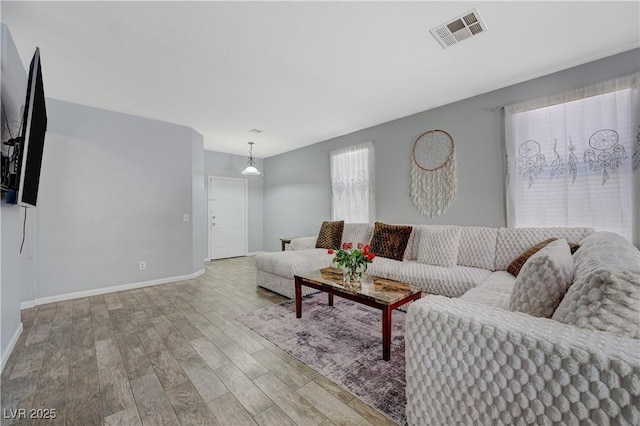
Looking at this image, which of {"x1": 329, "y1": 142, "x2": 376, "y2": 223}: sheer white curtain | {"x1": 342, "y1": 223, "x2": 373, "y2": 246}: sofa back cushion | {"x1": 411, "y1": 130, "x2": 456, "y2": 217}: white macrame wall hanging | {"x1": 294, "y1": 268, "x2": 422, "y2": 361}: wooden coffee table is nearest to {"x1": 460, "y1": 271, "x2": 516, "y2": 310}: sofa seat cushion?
{"x1": 294, "y1": 268, "x2": 422, "y2": 361}: wooden coffee table

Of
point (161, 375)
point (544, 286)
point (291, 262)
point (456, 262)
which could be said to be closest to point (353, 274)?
point (291, 262)

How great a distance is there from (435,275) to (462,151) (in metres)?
1.67

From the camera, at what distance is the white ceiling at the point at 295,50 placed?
185 centimetres

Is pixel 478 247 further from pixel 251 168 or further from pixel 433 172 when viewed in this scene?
pixel 251 168

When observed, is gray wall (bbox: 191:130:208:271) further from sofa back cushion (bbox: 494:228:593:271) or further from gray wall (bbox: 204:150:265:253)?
sofa back cushion (bbox: 494:228:593:271)

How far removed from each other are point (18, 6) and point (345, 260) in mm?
2979

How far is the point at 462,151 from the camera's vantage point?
10.9ft

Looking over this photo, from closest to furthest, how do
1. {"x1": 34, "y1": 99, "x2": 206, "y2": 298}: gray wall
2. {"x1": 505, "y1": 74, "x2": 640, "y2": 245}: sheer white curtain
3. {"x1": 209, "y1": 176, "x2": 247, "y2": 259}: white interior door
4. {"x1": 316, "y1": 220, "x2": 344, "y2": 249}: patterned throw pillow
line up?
{"x1": 505, "y1": 74, "x2": 640, "y2": 245}: sheer white curtain < {"x1": 34, "y1": 99, "x2": 206, "y2": 298}: gray wall < {"x1": 316, "y1": 220, "x2": 344, "y2": 249}: patterned throw pillow < {"x1": 209, "y1": 176, "x2": 247, "y2": 259}: white interior door

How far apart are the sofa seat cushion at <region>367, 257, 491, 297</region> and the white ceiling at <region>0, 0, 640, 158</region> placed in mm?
2033

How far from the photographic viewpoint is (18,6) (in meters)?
1.78

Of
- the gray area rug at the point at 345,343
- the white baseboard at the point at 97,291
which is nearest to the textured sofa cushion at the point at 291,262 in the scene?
the gray area rug at the point at 345,343

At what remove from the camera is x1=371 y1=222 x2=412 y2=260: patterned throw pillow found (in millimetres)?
3342

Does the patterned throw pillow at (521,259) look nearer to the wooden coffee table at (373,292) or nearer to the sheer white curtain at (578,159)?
the sheer white curtain at (578,159)

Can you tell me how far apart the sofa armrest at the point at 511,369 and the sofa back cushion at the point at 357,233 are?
2725mm
